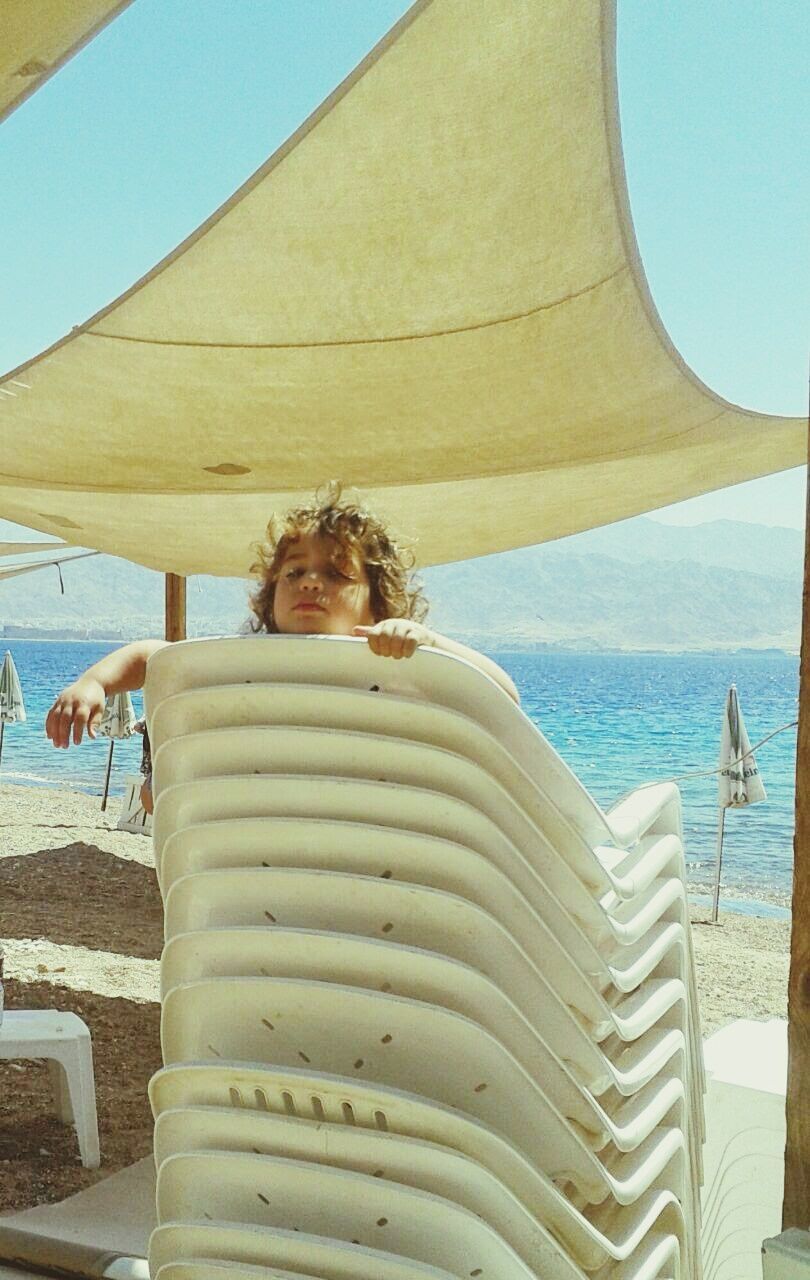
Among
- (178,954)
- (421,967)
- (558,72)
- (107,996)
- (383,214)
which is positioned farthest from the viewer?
(107,996)

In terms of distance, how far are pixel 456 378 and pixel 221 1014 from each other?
2555 mm

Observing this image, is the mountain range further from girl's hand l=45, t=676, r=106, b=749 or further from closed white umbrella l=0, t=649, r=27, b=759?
girl's hand l=45, t=676, r=106, b=749

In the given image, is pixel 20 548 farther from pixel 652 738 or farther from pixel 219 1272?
pixel 652 738

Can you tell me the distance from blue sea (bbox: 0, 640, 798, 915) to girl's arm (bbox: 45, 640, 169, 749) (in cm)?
1003

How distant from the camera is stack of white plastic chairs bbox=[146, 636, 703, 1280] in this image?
1.31 m

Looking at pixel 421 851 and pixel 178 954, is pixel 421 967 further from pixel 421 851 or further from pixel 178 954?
pixel 178 954

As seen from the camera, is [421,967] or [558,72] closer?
[421,967]

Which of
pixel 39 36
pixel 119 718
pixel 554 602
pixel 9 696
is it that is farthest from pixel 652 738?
pixel 554 602

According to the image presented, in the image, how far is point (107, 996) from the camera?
4.46 metres

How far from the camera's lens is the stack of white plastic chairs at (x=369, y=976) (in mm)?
1312

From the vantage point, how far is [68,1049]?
2.81 metres

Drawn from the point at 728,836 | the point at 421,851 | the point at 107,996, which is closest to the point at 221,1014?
the point at 421,851

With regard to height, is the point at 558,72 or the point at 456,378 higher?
the point at 558,72

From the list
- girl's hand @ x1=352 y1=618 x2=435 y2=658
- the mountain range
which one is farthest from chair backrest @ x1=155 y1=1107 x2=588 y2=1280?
the mountain range
